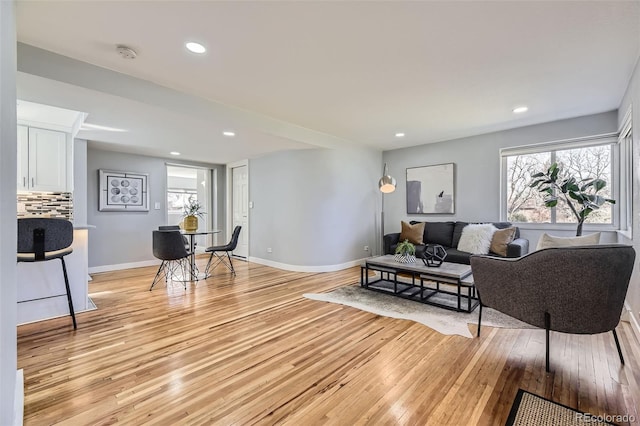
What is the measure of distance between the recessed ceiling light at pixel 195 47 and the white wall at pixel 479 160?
14.7ft

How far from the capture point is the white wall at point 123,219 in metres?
5.20

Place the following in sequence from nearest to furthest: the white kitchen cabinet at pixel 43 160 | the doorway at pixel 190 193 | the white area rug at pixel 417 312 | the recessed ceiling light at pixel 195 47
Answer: the recessed ceiling light at pixel 195 47
the white area rug at pixel 417 312
the white kitchen cabinet at pixel 43 160
the doorway at pixel 190 193

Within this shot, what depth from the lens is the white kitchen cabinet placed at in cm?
365

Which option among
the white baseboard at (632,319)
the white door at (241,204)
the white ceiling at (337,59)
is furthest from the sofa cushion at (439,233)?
the white door at (241,204)

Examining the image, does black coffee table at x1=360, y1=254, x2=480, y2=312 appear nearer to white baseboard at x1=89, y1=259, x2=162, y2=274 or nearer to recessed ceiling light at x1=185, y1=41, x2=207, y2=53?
recessed ceiling light at x1=185, y1=41, x2=207, y2=53

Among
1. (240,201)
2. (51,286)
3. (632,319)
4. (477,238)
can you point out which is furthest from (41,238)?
(632,319)

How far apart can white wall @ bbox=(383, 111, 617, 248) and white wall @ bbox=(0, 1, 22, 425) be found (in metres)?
5.51

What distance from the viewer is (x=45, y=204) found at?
13.8 ft

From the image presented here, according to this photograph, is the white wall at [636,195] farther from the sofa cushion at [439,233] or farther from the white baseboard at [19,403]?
the white baseboard at [19,403]

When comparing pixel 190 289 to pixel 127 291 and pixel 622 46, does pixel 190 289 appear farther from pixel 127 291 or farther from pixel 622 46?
pixel 622 46

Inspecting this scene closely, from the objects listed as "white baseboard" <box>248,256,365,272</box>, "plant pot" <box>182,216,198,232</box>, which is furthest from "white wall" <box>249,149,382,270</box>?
"plant pot" <box>182,216,198,232</box>

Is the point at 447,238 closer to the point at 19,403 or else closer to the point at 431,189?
the point at 431,189

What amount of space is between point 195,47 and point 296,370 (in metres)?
2.58

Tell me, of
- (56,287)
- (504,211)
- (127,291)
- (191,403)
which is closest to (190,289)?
(127,291)
